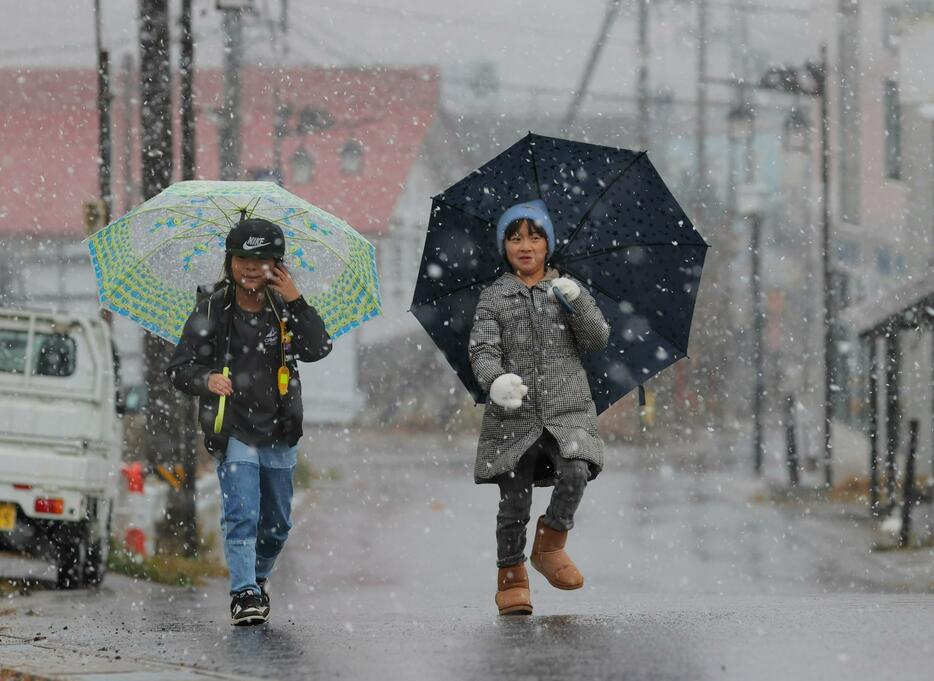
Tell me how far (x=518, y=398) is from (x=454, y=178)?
4680 centimetres

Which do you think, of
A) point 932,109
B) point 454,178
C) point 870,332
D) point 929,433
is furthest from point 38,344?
point 454,178

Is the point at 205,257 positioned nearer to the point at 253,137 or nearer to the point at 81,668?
the point at 81,668

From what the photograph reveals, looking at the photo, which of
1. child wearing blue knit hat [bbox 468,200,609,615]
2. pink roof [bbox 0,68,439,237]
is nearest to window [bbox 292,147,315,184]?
pink roof [bbox 0,68,439,237]

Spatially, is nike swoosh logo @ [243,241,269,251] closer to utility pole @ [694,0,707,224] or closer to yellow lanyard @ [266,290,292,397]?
yellow lanyard @ [266,290,292,397]

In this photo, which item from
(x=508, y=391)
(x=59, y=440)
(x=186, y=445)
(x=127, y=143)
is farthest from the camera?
(x=127, y=143)

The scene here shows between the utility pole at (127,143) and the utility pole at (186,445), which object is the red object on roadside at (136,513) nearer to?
the utility pole at (186,445)

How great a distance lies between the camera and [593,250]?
6.76 meters

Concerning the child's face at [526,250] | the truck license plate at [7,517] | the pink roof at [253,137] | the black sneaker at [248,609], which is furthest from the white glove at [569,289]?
the pink roof at [253,137]

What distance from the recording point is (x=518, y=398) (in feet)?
19.8

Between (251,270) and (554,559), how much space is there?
1711 millimetres

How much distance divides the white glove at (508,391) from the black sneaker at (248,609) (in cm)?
132

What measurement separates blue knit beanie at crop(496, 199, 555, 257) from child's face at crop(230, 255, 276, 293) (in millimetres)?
933

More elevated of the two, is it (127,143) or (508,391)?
(127,143)

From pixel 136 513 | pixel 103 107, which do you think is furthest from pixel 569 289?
pixel 103 107
